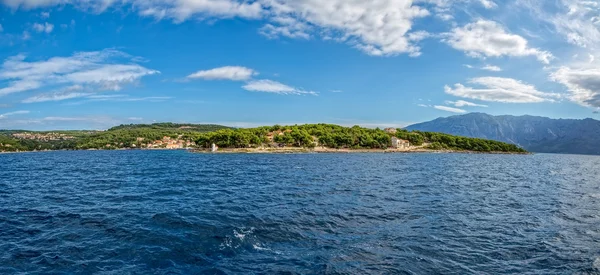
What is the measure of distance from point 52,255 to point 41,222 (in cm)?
869

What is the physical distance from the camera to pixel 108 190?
1464 inches

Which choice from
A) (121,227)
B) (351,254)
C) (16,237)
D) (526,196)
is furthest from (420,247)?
(526,196)

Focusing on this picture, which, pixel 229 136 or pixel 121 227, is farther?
pixel 229 136

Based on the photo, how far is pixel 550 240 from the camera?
20078mm

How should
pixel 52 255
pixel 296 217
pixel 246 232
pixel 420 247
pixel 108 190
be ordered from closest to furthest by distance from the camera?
pixel 52 255 < pixel 420 247 < pixel 246 232 < pixel 296 217 < pixel 108 190

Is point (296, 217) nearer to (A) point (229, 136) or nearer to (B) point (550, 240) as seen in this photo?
(B) point (550, 240)

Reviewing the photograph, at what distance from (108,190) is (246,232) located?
2525 cm

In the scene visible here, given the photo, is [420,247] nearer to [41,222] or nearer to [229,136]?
[41,222]

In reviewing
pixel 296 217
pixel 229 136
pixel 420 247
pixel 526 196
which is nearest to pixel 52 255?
pixel 296 217

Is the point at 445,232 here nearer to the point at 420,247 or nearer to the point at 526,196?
the point at 420,247

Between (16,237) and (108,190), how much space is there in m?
19.1

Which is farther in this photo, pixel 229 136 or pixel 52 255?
pixel 229 136

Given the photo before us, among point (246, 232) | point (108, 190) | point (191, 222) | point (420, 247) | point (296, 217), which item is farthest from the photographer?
point (108, 190)

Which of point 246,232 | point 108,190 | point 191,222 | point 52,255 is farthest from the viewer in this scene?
point 108,190
